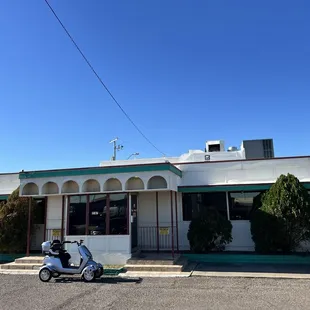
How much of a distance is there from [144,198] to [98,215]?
2499 mm

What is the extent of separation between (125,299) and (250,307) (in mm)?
2694

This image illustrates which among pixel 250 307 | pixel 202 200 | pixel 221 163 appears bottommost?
pixel 250 307

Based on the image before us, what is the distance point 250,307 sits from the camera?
630 centimetres

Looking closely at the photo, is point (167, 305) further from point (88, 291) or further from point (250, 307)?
point (88, 291)

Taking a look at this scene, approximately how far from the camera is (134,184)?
11531 mm

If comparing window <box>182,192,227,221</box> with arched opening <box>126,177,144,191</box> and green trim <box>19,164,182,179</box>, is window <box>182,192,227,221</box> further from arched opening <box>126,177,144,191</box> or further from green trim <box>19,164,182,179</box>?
arched opening <box>126,177,144,191</box>

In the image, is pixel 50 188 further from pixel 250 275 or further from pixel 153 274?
pixel 250 275

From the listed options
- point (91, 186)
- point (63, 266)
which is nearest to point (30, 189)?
point (91, 186)

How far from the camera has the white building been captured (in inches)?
442

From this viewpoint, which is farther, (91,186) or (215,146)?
(215,146)

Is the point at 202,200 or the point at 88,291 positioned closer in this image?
the point at 88,291

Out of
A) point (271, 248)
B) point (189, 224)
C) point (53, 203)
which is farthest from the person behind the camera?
point (53, 203)

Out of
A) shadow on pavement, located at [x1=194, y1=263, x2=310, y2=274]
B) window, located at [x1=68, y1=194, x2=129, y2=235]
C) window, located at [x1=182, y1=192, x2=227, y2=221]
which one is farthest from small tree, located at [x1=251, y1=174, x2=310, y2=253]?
window, located at [x1=68, y1=194, x2=129, y2=235]

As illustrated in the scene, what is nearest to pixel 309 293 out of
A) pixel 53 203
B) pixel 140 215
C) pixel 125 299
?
pixel 125 299
